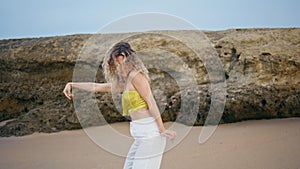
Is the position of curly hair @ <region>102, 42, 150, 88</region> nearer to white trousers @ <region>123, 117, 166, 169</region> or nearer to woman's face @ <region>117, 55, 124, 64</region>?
woman's face @ <region>117, 55, 124, 64</region>

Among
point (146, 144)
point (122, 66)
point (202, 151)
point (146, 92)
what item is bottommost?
point (202, 151)

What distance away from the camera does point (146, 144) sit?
2.49m

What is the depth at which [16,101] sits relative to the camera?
338 inches

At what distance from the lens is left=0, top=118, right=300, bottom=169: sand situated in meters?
4.48

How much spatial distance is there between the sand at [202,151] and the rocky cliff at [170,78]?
0.29 meters

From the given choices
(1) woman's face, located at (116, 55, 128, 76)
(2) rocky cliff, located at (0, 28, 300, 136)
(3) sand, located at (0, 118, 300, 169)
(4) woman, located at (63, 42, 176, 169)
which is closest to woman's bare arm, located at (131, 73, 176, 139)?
(4) woman, located at (63, 42, 176, 169)

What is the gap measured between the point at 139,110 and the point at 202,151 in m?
2.70

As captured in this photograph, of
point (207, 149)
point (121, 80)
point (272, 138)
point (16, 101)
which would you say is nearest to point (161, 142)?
point (121, 80)

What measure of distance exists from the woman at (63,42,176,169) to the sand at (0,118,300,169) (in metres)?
2.07

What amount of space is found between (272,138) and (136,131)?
318 centimetres

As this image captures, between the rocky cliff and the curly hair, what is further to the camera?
the rocky cliff

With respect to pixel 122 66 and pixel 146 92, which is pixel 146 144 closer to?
pixel 146 92

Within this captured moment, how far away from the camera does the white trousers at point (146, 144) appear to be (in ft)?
8.16

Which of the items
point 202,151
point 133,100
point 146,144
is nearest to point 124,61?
point 133,100
